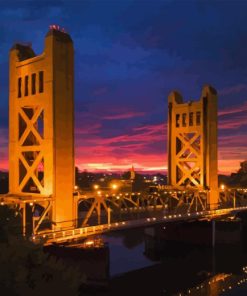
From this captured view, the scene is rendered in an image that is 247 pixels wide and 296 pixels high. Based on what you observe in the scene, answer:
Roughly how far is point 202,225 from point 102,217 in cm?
1384

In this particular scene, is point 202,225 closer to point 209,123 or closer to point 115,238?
point 209,123

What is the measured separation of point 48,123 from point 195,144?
27.8 m

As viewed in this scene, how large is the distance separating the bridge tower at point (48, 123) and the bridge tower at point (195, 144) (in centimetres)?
2328

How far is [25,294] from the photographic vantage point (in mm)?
12336

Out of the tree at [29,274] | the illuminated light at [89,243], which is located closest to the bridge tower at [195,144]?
the illuminated light at [89,243]

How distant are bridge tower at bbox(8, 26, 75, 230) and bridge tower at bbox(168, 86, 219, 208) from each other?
76.4ft

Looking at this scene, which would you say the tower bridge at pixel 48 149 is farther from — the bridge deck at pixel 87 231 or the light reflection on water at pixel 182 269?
the light reflection on water at pixel 182 269

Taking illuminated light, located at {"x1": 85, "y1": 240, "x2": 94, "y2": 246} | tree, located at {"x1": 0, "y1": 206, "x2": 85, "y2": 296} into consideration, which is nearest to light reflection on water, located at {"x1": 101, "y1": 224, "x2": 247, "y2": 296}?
illuminated light, located at {"x1": 85, "y1": 240, "x2": 94, "y2": 246}

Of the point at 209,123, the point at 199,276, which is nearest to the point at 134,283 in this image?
the point at 199,276

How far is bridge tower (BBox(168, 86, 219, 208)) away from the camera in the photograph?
165ft

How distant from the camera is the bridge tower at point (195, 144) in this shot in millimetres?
50438

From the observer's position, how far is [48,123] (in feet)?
97.1

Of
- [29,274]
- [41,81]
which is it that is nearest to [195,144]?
[41,81]

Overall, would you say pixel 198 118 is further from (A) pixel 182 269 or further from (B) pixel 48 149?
(B) pixel 48 149
